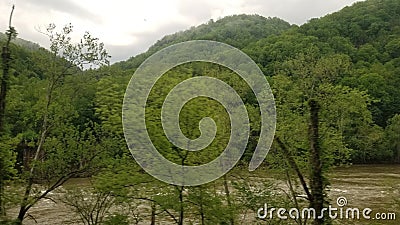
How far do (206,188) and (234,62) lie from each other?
11.5 ft

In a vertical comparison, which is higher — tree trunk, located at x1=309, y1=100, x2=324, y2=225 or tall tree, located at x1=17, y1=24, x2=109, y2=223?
tall tree, located at x1=17, y1=24, x2=109, y2=223

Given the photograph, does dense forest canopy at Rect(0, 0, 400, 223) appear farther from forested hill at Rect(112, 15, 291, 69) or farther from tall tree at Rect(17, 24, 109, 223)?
forested hill at Rect(112, 15, 291, 69)

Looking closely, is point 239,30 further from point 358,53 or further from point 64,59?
point 64,59

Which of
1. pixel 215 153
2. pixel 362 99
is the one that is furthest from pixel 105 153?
pixel 362 99

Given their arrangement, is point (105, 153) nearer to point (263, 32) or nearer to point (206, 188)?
point (206, 188)

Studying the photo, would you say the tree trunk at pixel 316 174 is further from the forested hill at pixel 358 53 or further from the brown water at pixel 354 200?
the brown water at pixel 354 200

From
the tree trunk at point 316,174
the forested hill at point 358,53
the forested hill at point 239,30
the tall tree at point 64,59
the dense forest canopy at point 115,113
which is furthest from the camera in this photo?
the forested hill at point 239,30

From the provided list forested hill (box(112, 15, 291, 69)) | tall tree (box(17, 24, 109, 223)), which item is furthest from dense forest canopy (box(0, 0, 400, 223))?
forested hill (box(112, 15, 291, 69))

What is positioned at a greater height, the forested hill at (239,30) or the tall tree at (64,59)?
the forested hill at (239,30)

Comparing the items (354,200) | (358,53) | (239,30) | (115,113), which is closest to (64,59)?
(115,113)

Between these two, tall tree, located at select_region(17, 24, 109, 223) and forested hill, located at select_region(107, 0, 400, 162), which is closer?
tall tree, located at select_region(17, 24, 109, 223)

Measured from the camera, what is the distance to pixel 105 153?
11.1 m

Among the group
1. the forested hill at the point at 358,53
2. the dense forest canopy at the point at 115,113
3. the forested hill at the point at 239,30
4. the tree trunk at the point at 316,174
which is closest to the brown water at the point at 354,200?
the dense forest canopy at the point at 115,113

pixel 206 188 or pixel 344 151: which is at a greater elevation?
pixel 344 151
